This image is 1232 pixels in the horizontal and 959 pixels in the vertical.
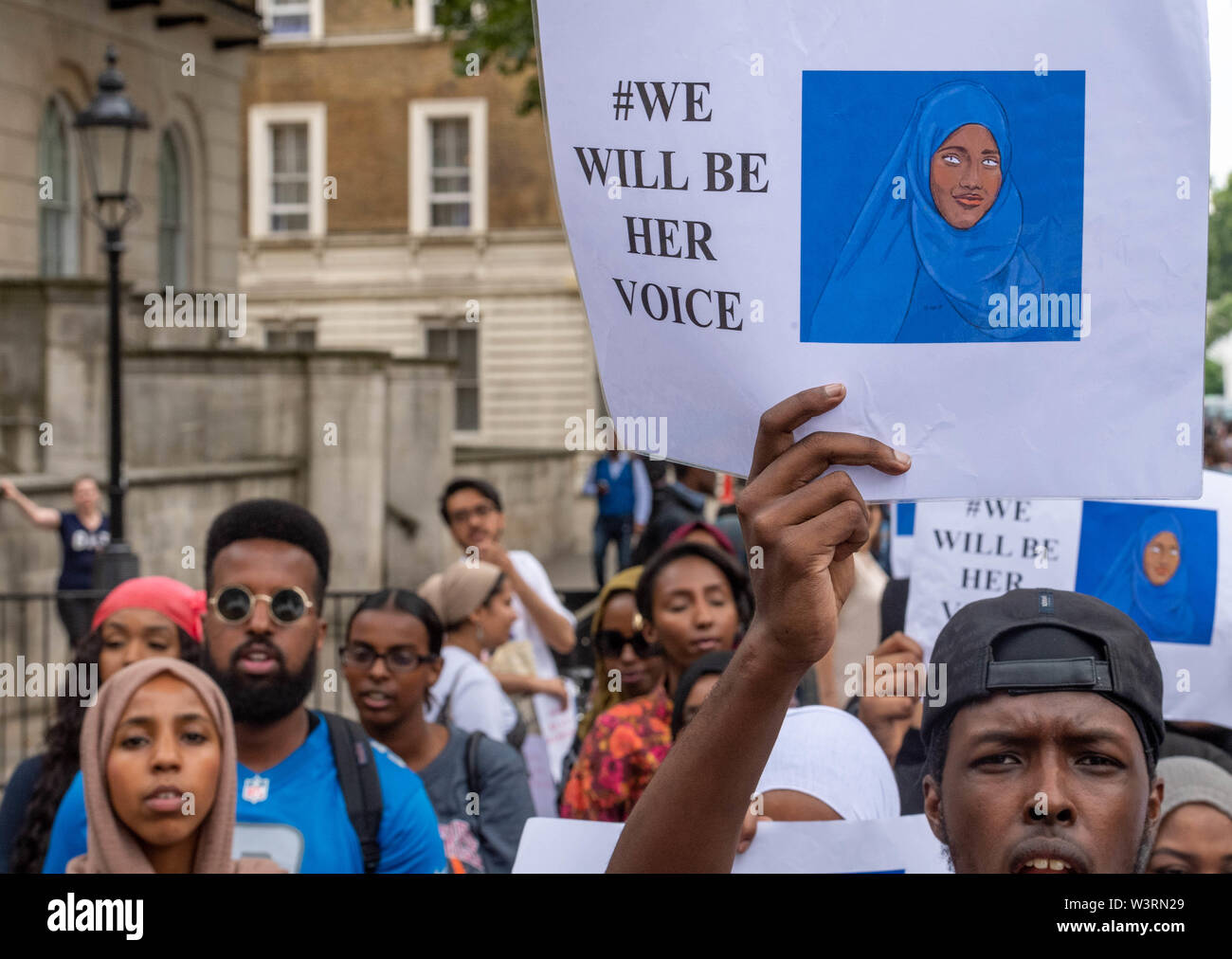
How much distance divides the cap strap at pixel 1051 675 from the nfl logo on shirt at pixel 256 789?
181cm

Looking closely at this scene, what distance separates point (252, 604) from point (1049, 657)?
2.25 meters

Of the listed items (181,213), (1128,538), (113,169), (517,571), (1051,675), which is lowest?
(517,571)

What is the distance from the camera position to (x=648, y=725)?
4.01 m

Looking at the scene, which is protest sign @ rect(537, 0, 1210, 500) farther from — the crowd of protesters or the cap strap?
the cap strap

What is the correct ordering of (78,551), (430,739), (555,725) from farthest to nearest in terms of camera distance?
(78,551), (555,725), (430,739)

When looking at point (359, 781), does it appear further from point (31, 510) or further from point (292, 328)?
point (292, 328)

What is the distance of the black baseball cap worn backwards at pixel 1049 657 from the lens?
83.1 inches

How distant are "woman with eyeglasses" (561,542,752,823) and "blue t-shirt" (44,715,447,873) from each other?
51cm

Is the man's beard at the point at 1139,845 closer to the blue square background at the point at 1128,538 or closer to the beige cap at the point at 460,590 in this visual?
the blue square background at the point at 1128,538

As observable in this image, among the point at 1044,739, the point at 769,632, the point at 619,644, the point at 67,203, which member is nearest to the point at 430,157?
the point at 67,203

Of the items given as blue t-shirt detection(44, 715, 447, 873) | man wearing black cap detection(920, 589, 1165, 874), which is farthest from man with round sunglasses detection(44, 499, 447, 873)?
man wearing black cap detection(920, 589, 1165, 874)

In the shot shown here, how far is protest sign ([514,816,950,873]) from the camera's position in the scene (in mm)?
2250

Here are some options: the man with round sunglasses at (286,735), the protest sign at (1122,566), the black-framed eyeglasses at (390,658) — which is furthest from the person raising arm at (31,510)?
the protest sign at (1122,566)
